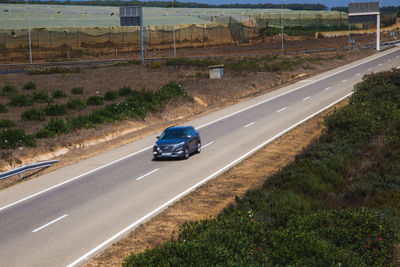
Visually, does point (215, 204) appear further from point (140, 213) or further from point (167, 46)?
point (167, 46)

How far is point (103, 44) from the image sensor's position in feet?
324

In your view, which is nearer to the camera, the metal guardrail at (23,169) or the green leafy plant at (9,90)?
the metal guardrail at (23,169)

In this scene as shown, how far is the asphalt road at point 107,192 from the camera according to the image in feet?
47.4

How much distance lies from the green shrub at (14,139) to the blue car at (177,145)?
27.3 ft

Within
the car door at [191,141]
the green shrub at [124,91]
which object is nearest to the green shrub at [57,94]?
the green shrub at [124,91]

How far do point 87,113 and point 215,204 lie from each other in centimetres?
2264

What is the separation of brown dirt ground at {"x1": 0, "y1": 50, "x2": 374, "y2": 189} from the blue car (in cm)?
471

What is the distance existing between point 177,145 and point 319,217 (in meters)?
13.5

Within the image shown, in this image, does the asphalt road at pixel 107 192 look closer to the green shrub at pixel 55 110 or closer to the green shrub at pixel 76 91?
the green shrub at pixel 55 110

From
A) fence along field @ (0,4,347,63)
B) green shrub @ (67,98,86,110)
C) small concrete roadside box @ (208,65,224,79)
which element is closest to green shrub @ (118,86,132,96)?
green shrub @ (67,98,86,110)

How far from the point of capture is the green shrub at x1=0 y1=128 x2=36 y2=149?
2895cm

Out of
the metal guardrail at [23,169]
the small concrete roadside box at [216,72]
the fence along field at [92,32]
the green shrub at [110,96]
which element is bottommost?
the metal guardrail at [23,169]

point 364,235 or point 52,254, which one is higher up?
point 364,235

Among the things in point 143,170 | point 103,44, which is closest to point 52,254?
point 143,170
